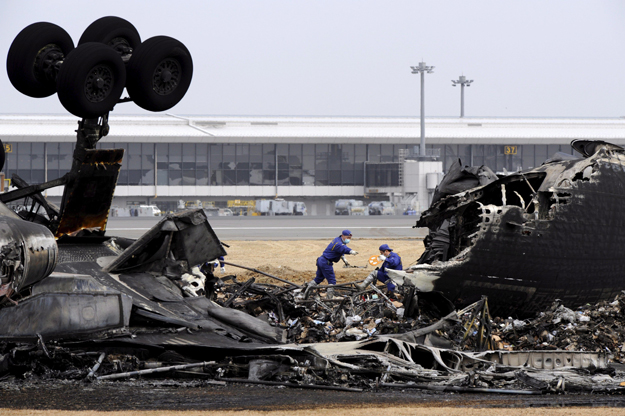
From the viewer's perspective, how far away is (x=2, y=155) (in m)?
12.0

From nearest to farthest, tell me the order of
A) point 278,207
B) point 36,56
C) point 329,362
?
point 329,362 → point 36,56 → point 278,207

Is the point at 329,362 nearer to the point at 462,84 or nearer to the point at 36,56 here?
the point at 36,56

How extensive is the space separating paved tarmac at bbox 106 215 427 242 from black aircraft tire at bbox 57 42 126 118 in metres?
22.3

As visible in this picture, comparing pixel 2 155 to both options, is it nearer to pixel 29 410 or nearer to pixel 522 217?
pixel 29 410

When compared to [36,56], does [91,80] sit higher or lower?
lower

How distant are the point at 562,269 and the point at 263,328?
16.5 feet

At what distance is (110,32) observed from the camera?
12.3m

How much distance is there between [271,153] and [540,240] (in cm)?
4681

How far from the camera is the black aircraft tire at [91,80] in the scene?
1044cm

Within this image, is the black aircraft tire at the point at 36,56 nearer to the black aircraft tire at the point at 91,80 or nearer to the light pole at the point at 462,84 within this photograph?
the black aircraft tire at the point at 91,80

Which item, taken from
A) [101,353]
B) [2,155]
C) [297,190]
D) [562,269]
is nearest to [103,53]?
[2,155]

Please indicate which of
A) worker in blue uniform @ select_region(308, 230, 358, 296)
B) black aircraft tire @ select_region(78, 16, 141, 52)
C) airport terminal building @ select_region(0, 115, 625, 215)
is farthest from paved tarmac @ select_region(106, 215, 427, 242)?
black aircraft tire @ select_region(78, 16, 141, 52)

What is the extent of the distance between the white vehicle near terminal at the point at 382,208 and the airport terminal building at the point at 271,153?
1.35 metres

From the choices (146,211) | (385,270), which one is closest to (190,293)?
(385,270)
